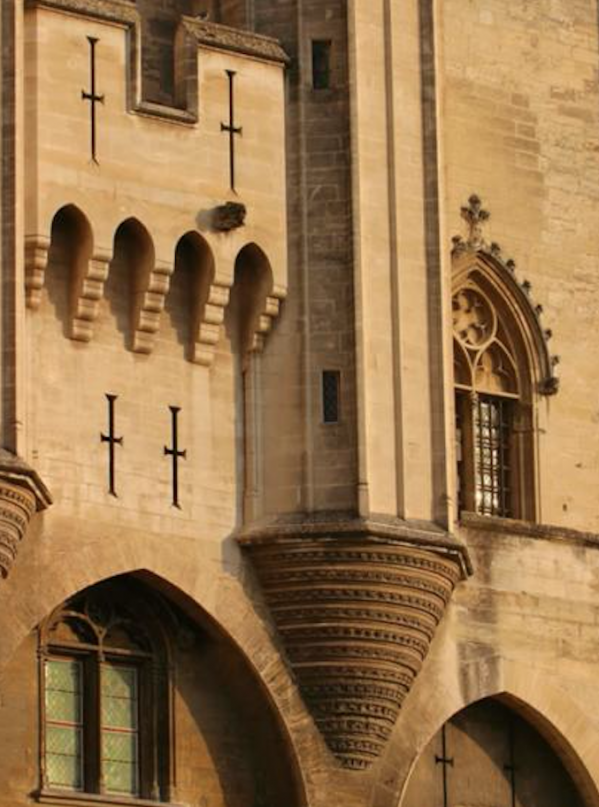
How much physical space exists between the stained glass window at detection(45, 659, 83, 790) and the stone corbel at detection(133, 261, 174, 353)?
2.38m

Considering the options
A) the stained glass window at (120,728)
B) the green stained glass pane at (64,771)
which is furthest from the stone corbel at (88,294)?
the green stained glass pane at (64,771)

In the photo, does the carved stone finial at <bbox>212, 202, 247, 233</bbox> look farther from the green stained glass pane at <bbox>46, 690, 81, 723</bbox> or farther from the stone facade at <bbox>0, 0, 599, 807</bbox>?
the green stained glass pane at <bbox>46, 690, 81, 723</bbox>

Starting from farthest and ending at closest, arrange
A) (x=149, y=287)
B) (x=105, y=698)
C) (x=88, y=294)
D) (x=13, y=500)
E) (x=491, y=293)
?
(x=491, y=293) → (x=149, y=287) → (x=105, y=698) → (x=88, y=294) → (x=13, y=500)

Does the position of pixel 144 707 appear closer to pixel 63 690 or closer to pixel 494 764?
pixel 63 690

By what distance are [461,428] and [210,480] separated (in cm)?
297

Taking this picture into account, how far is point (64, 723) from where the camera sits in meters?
31.3

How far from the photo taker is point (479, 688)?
33188 millimetres

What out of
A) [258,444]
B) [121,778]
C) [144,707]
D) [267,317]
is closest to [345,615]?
[258,444]

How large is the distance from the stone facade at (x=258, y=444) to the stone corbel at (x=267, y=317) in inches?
0.6

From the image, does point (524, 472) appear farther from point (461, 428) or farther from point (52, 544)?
point (52, 544)

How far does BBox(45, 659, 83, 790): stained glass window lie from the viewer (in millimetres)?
31156

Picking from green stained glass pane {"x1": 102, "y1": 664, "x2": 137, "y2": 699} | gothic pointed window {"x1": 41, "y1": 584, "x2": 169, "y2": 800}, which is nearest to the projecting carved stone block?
gothic pointed window {"x1": 41, "y1": 584, "x2": 169, "y2": 800}

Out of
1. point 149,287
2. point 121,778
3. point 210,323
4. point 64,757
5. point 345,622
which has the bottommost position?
point 121,778

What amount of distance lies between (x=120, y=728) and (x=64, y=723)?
510mm
